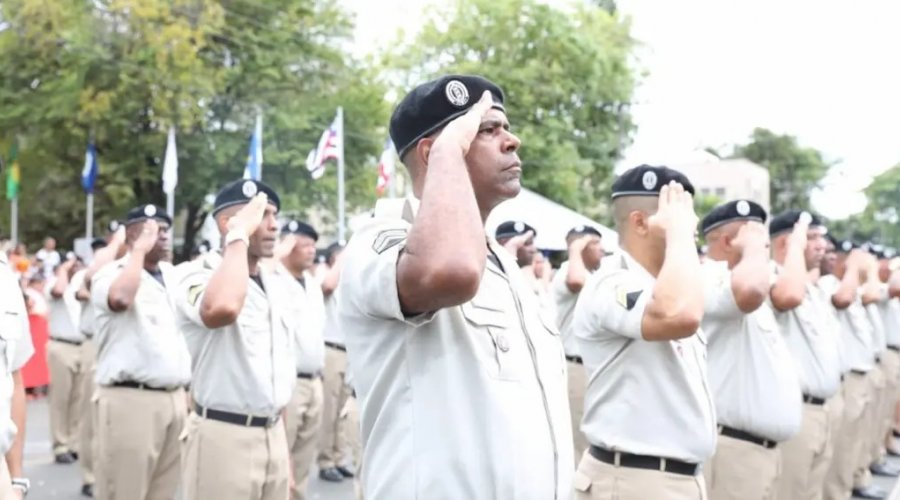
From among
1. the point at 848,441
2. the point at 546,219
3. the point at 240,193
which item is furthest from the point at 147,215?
the point at 546,219

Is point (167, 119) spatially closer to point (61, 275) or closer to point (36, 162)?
point (36, 162)

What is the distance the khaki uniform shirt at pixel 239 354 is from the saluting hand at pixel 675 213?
2.17 meters

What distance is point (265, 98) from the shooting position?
30281 mm

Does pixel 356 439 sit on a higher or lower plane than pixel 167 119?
lower

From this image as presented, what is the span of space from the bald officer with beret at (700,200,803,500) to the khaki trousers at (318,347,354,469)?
17.5 ft

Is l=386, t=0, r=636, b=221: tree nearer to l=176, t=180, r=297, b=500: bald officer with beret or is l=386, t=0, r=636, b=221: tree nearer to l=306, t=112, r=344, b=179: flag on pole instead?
l=306, t=112, r=344, b=179: flag on pole

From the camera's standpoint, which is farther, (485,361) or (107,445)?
(107,445)

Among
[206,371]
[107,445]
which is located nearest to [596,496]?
[206,371]

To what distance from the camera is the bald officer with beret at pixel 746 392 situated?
521 centimetres

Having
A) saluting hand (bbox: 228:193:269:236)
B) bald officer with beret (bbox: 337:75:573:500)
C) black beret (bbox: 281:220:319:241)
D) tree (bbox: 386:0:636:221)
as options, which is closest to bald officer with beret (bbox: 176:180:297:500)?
saluting hand (bbox: 228:193:269:236)

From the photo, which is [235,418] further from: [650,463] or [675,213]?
[675,213]

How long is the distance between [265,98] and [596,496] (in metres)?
27.2

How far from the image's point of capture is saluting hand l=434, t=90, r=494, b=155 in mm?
2506

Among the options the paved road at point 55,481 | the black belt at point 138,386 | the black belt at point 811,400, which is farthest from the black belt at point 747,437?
the paved road at point 55,481
